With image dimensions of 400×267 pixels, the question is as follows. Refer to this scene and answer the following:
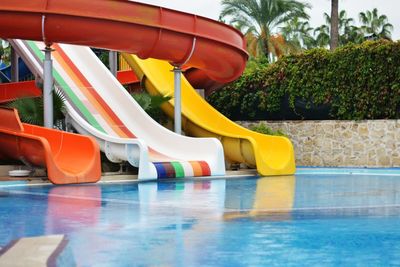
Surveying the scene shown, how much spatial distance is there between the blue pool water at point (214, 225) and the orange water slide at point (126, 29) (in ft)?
12.6

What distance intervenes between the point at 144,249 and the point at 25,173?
948 cm

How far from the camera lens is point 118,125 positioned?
1728 cm

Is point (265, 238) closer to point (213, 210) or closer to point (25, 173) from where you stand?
point (213, 210)

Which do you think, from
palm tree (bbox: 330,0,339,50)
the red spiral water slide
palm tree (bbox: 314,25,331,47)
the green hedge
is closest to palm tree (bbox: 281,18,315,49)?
palm tree (bbox: 314,25,331,47)

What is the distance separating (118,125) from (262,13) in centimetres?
2893

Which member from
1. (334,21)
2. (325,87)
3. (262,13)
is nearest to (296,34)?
(262,13)

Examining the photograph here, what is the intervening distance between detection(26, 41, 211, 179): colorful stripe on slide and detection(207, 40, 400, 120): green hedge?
649 centimetres

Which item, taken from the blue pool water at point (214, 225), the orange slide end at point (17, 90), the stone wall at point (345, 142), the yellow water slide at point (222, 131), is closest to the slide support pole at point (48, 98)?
the blue pool water at point (214, 225)

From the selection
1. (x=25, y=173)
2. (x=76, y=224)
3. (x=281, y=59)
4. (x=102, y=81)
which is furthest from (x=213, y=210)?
(x=281, y=59)

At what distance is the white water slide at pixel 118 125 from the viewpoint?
1518cm

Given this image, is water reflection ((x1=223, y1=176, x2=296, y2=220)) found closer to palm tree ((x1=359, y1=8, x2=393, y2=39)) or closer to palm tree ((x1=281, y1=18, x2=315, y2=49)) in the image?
palm tree ((x1=281, y1=18, x2=315, y2=49))

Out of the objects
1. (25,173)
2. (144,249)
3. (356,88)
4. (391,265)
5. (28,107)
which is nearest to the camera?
(391,265)

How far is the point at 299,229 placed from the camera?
6559mm

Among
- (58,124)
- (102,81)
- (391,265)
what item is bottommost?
(391,265)
